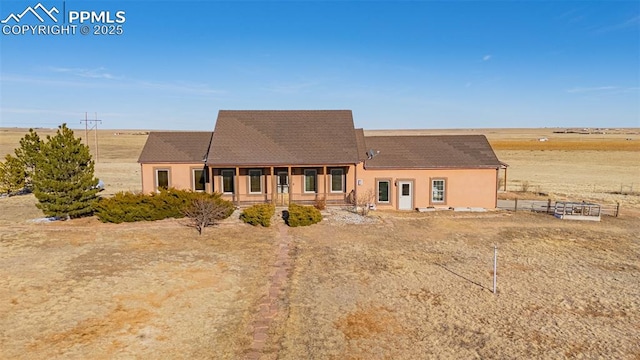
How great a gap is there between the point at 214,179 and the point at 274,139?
411 centimetres

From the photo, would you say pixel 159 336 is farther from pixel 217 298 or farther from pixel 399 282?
pixel 399 282

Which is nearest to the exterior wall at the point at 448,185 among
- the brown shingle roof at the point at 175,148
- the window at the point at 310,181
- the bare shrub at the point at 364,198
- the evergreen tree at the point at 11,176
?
the bare shrub at the point at 364,198

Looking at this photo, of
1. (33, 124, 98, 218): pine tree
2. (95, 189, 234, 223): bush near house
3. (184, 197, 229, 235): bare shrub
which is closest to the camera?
(184, 197, 229, 235): bare shrub

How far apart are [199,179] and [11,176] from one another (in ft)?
44.8

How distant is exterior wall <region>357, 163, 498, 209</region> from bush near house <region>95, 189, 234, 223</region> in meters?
8.43

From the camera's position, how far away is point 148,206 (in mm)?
19922

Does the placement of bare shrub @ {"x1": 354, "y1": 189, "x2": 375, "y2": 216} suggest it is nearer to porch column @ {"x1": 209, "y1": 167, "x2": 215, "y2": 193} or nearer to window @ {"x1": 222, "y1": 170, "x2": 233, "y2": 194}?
window @ {"x1": 222, "y1": 170, "x2": 233, "y2": 194}

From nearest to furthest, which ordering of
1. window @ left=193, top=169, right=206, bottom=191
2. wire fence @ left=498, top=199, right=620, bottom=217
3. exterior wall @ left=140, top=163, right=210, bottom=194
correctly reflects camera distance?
1. wire fence @ left=498, top=199, right=620, bottom=217
2. exterior wall @ left=140, top=163, right=210, bottom=194
3. window @ left=193, top=169, right=206, bottom=191

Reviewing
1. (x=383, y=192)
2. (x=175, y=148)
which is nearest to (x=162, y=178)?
(x=175, y=148)

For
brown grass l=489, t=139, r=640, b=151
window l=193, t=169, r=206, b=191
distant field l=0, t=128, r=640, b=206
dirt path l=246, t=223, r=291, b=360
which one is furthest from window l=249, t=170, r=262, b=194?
brown grass l=489, t=139, r=640, b=151

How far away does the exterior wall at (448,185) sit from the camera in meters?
23.6

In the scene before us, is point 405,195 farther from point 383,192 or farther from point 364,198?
point 364,198

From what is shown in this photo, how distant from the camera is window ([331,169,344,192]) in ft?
78.6

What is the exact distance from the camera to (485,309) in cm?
1060
